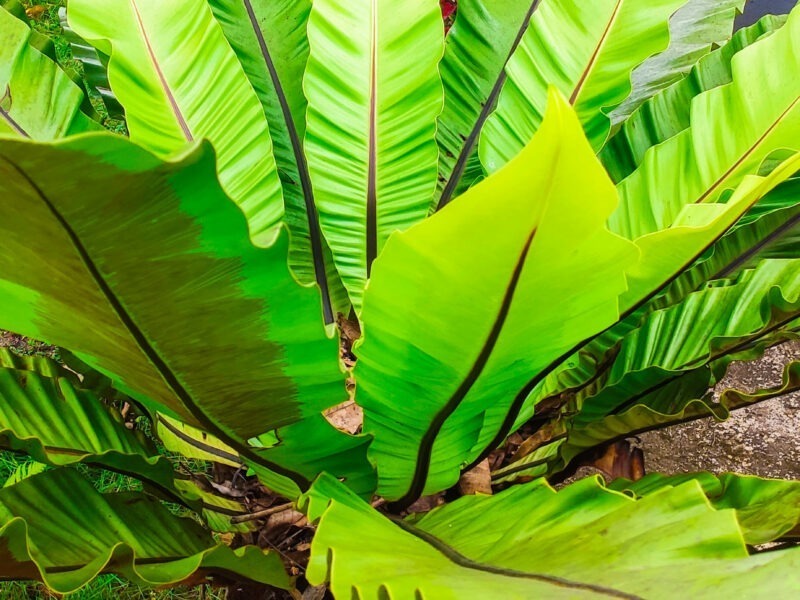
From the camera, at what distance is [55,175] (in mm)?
282

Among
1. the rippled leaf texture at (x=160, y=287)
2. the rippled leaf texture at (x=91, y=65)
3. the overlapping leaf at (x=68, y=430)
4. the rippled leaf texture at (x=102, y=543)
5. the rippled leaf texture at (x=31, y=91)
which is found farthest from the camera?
the rippled leaf texture at (x=91, y=65)

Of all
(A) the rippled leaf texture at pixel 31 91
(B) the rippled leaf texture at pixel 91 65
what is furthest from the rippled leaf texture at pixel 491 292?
(B) the rippled leaf texture at pixel 91 65

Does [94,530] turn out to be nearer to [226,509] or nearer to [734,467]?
[226,509]

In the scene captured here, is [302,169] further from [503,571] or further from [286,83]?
[503,571]

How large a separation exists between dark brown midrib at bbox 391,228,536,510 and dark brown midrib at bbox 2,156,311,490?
123 mm

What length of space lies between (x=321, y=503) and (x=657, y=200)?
458 mm

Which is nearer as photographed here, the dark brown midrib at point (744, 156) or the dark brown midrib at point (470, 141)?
the dark brown midrib at point (744, 156)

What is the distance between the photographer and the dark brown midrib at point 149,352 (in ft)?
1.00

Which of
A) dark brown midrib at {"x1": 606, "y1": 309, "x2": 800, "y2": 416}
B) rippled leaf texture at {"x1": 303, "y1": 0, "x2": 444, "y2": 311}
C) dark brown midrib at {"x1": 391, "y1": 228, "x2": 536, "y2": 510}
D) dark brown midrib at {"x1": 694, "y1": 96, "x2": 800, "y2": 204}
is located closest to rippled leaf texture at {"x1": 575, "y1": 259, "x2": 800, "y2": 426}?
dark brown midrib at {"x1": 606, "y1": 309, "x2": 800, "y2": 416}

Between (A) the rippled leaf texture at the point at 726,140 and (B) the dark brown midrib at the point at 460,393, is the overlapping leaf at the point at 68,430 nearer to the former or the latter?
(B) the dark brown midrib at the point at 460,393

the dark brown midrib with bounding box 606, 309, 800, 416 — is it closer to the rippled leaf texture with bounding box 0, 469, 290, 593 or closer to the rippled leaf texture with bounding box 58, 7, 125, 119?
the rippled leaf texture with bounding box 0, 469, 290, 593

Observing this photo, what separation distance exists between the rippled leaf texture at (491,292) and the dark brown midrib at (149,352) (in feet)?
0.39

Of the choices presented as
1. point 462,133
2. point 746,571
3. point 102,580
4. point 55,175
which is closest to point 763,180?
point 746,571

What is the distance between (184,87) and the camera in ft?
2.39
